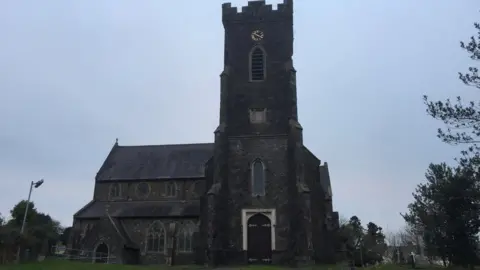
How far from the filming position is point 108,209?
45.6m

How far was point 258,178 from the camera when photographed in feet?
110

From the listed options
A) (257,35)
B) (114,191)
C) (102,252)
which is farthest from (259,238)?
(114,191)

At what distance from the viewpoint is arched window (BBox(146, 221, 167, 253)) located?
42.8 metres

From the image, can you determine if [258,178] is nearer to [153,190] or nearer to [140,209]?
[140,209]

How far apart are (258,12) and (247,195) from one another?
51.7 feet

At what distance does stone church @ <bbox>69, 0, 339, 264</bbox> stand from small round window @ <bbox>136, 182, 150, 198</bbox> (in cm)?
156

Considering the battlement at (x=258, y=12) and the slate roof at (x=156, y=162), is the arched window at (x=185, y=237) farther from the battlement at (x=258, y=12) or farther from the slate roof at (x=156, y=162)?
the battlement at (x=258, y=12)

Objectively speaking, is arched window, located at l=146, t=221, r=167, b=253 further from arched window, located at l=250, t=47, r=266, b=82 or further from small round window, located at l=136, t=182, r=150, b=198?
arched window, located at l=250, t=47, r=266, b=82

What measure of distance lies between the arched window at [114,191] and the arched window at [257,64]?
2110cm

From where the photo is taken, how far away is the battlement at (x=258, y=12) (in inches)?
1479

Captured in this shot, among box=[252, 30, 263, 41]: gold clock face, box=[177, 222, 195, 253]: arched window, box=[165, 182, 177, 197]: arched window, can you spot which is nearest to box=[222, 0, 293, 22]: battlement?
box=[252, 30, 263, 41]: gold clock face

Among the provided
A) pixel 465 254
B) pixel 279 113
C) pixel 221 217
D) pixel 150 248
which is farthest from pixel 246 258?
pixel 465 254

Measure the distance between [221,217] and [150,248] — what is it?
530 inches

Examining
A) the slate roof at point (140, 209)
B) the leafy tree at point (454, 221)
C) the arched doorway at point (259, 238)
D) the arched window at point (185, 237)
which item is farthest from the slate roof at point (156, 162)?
the leafy tree at point (454, 221)
